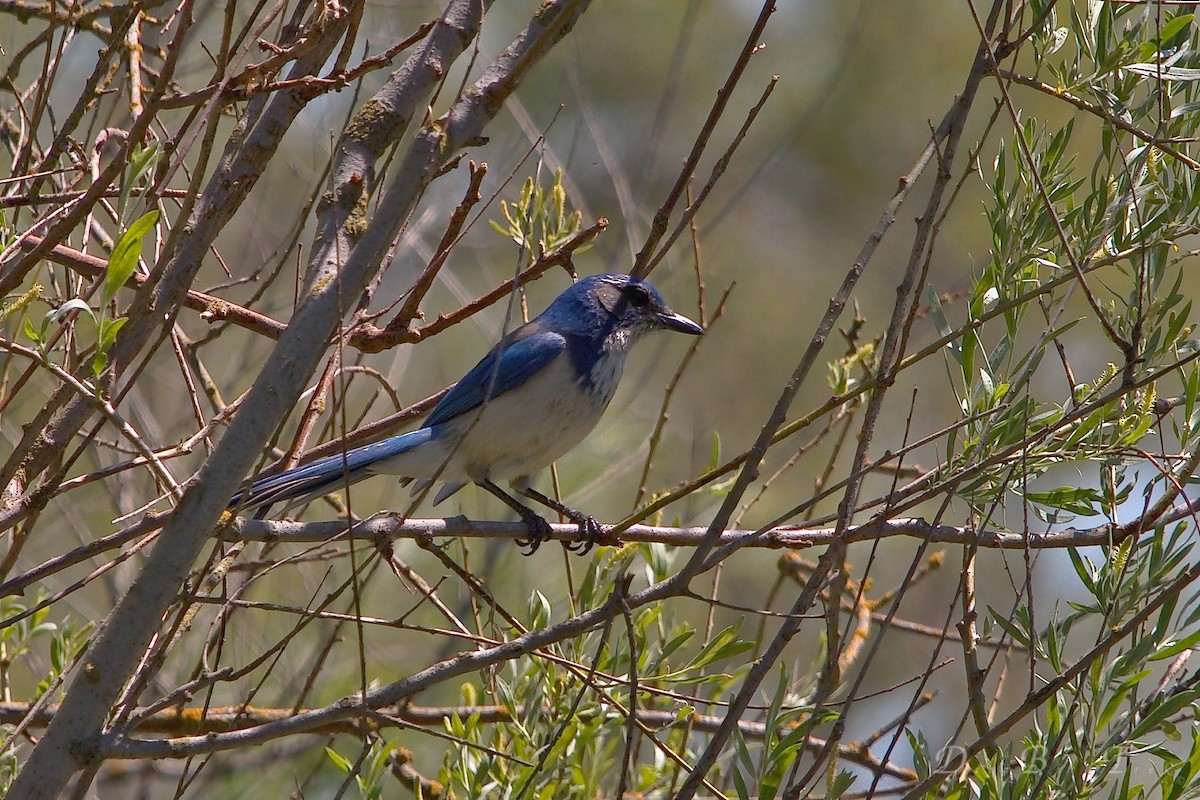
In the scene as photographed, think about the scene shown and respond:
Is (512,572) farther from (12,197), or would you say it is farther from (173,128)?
(12,197)

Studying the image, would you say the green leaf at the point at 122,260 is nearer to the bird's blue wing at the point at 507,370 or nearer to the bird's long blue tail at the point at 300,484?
the bird's long blue tail at the point at 300,484

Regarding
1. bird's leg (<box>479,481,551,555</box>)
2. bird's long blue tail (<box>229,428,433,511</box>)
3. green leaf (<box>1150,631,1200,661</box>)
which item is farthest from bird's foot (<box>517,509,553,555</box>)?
green leaf (<box>1150,631,1200,661</box>)

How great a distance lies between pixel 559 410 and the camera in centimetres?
436

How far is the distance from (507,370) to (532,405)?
0.24 metres

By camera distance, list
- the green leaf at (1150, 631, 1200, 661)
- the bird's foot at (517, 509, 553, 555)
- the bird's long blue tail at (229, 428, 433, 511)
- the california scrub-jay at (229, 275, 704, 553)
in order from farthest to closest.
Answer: the california scrub-jay at (229, 275, 704, 553)
the bird's foot at (517, 509, 553, 555)
the bird's long blue tail at (229, 428, 433, 511)
the green leaf at (1150, 631, 1200, 661)

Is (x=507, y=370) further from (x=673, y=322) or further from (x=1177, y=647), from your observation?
(x=1177, y=647)

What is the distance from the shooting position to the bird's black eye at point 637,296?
4.80m

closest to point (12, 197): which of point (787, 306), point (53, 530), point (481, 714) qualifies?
point (481, 714)

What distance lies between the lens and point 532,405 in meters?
4.36

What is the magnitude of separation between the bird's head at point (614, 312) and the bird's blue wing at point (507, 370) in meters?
0.16

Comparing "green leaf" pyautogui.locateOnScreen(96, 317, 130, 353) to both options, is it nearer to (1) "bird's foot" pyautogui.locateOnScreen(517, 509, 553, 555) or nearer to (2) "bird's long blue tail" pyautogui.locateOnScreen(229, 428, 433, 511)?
(2) "bird's long blue tail" pyautogui.locateOnScreen(229, 428, 433, 511)

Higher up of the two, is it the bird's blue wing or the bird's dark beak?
the bird's dark beak

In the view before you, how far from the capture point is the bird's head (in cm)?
473

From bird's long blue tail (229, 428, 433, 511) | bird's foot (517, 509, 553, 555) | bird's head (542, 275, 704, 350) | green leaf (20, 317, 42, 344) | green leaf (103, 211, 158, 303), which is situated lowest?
green leaf (20, 317, 42, 344)
